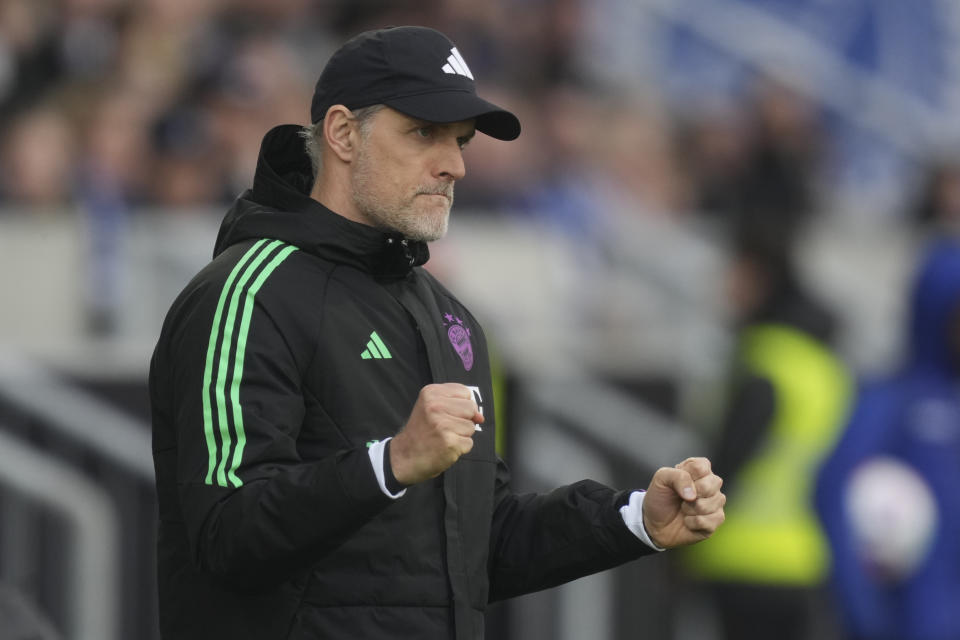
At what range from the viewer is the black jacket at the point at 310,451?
2.96m

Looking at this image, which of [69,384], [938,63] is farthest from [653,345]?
[938,63]

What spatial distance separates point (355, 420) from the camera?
10.4 ft

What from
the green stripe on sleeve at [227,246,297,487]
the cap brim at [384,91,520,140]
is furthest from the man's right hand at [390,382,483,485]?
the cap brim at [384,91,520,140]

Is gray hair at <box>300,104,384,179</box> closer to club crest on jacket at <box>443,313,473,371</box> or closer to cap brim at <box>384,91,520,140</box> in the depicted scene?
cap brim at <box>384,91,520,140</box>

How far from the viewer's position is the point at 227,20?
36.1ft

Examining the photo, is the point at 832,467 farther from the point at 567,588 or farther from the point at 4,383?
the point at 4,383

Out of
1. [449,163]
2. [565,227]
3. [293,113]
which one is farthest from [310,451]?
[565,227]

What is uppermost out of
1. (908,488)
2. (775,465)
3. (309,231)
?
(309,231)

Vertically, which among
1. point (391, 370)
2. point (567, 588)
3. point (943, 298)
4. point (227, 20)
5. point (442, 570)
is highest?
point (227, 20)

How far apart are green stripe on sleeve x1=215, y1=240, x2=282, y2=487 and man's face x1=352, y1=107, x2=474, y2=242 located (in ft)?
0.83

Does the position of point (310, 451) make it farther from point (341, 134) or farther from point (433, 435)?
point (341, 134)

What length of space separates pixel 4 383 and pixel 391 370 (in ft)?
13.2

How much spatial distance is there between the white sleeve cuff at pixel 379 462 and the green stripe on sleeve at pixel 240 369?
23 cm

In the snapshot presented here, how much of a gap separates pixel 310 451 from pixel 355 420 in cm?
10
